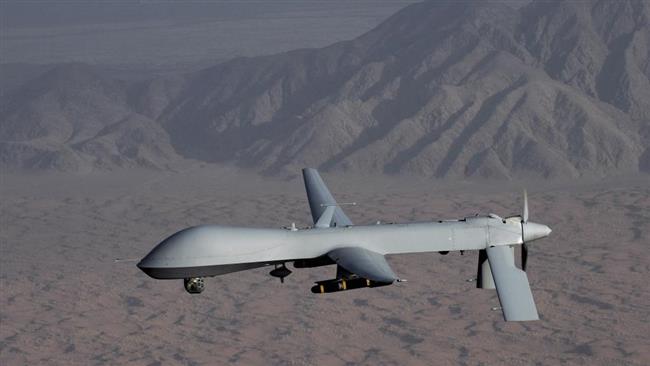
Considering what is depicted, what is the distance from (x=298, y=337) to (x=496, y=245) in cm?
6658

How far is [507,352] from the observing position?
120188mm

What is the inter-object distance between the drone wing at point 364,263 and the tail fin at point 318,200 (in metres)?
6.99

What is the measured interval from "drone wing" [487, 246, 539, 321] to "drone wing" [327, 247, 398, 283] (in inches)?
248

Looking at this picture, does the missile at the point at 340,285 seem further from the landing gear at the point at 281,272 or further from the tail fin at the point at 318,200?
the tail fin at the point at 318,200

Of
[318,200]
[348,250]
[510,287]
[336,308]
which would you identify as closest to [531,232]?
[510,287]

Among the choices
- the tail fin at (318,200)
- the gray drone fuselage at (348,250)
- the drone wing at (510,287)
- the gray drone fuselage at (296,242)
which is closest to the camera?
the drone wing at (510,287)

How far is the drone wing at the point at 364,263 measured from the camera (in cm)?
5959

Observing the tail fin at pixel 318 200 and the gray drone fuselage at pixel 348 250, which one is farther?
the tail fin at pixel 318 200

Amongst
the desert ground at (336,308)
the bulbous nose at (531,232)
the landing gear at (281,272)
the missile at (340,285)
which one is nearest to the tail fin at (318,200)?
the landing gear at (281,272)

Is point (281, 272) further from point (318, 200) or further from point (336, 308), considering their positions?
point (336, 308)

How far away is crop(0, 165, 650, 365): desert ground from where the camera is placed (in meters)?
124

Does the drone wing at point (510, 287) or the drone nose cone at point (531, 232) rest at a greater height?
the drone nose cone at point (531, 232)

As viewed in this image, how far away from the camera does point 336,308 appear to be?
140625 mm

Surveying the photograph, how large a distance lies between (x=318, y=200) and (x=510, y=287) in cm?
2028
